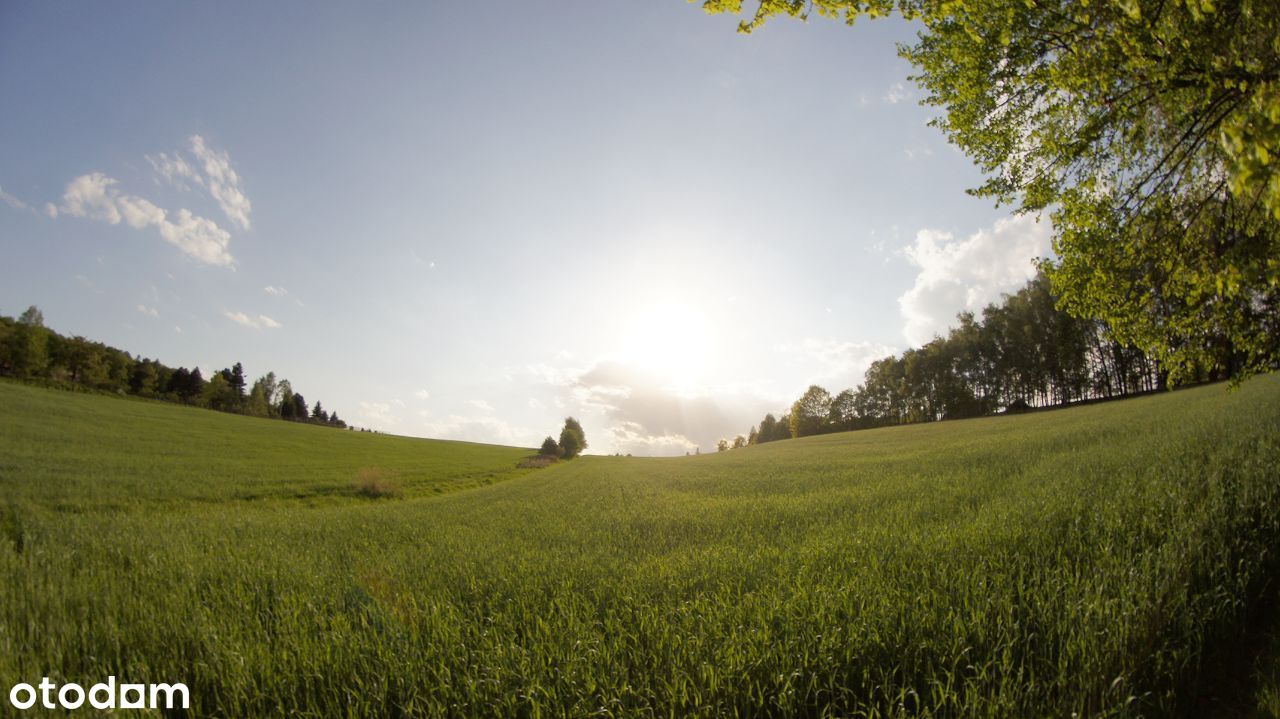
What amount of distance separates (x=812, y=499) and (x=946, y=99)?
30.1ft

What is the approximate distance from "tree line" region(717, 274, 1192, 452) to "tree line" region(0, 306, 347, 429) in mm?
135984

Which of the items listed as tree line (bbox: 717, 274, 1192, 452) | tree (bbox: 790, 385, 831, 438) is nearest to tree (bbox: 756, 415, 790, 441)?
tree (bbox: 790, 385, 831, 438)

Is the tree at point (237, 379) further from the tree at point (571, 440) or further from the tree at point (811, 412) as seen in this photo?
the tree at point (811, 412)

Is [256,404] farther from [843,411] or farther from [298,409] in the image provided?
[843,411]

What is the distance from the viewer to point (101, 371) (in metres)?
76.4

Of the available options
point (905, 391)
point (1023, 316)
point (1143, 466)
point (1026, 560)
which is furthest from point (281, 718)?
point (905, 391)

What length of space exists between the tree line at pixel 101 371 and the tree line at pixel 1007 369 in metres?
136

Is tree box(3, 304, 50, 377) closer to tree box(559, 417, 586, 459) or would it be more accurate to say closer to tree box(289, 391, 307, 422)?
tree box(289, 391, 307, 422)

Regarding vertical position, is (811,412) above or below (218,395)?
below

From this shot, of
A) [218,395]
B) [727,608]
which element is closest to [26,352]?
[218,395]

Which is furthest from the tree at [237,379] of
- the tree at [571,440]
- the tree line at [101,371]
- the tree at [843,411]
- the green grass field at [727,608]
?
the tree at [843,411]

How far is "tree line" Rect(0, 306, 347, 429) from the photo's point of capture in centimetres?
6391

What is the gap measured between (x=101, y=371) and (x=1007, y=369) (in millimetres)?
159437

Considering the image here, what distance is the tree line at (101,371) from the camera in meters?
63.9
